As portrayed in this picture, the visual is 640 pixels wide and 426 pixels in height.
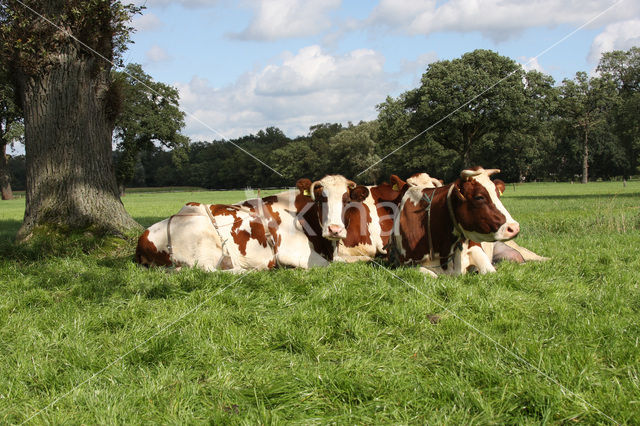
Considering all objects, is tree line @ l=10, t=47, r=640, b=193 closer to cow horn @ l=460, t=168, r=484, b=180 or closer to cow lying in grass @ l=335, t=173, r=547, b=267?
cow lying in grass @ l=335, t=173, r=547, b=267

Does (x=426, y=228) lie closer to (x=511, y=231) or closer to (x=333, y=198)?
(x=511, y=231)

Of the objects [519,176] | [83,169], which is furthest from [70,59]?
[519,176]

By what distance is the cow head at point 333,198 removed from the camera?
269 inches

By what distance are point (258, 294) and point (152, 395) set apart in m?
2.45

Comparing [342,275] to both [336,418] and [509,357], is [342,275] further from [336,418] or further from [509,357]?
[336,418]

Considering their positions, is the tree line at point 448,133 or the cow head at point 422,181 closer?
the cow head at point 422,181

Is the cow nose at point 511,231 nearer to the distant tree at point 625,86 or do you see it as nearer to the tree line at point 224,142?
the tree line at point 224,142

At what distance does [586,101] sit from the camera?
192 ft

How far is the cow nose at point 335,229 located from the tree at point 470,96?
111 ft

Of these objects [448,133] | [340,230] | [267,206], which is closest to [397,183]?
[340,230]

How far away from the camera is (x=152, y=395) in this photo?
10.5 ft

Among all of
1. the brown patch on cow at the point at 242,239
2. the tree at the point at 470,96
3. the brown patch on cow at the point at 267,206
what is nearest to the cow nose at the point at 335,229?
the brown patch on cow at the point at 267,206

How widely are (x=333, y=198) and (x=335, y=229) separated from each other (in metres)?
0.57

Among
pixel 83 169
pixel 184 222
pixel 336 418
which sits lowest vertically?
pixel 336 418
